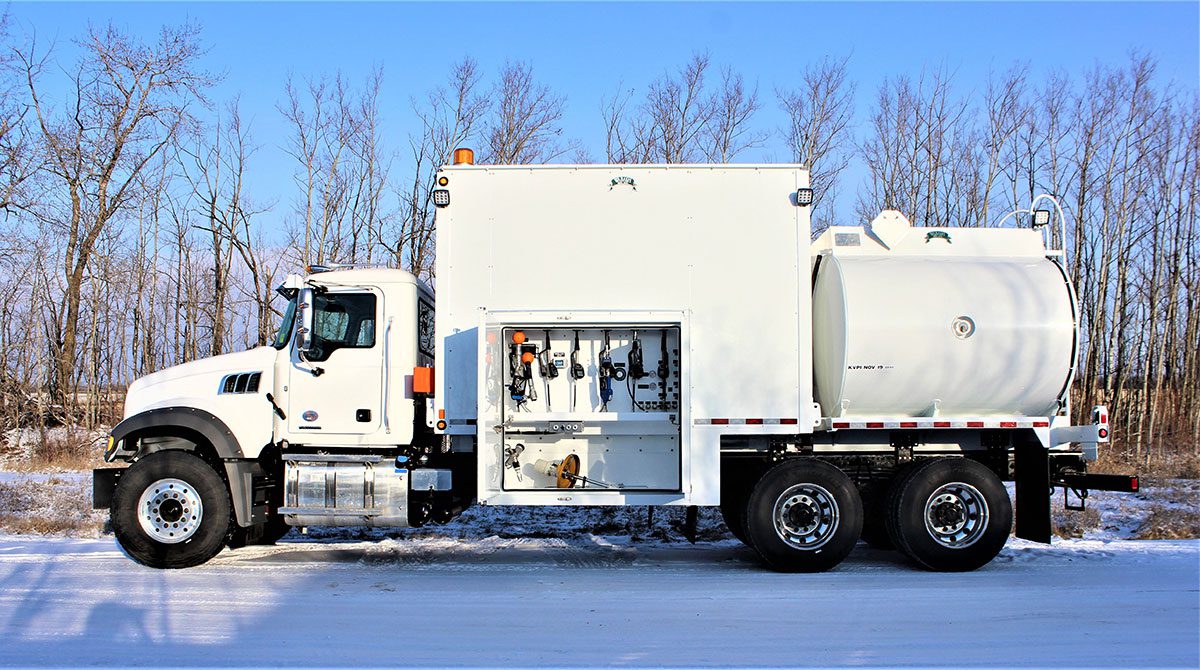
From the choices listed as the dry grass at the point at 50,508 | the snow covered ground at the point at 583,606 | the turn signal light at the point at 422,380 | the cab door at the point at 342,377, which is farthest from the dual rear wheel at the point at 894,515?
the dry grass at the point at 50,508

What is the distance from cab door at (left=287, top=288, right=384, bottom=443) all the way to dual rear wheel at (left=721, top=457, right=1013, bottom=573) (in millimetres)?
4078

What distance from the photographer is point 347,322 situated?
9.07m

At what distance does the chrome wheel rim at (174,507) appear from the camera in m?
8.69

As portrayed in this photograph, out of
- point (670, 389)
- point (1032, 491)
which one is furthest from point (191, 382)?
point (1032, 491)

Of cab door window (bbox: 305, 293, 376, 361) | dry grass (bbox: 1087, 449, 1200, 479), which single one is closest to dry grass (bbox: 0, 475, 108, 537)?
cab door window (bbox: 305, 293, 376, 361)

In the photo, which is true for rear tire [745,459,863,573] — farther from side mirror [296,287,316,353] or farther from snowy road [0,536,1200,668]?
side mirror [296,287,316,353]

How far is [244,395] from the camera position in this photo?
29.6 ft

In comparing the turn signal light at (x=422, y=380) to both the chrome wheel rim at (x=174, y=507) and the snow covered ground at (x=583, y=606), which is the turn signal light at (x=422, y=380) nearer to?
the snow covered ground at (x=583, y=606)

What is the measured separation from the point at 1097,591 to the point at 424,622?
5947 millimetres

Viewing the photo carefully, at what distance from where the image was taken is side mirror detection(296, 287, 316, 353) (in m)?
8.45

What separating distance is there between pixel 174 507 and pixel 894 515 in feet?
24.0

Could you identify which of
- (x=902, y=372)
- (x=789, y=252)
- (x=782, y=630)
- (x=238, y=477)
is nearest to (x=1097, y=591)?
(x=902, y=372)

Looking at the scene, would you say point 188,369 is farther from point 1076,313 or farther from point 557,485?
point 1076,313

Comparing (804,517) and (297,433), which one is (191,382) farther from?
(804,517)
